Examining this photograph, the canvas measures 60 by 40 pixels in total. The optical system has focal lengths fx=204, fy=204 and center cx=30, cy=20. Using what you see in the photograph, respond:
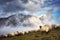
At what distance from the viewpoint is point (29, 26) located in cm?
1047

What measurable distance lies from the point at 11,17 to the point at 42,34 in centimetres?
184

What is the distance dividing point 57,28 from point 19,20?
78.7 inches

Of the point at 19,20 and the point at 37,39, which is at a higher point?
the point at 19,20

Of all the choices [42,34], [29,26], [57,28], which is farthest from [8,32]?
[57,28]

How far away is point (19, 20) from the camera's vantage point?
1056 cm

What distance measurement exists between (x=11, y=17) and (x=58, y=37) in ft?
8.60

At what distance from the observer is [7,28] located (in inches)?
414

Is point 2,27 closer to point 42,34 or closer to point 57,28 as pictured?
point 42,34

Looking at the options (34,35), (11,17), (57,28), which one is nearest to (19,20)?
(11,17)

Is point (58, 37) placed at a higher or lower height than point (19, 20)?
lower

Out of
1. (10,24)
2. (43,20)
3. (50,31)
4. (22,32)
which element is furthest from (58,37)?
(10,24)

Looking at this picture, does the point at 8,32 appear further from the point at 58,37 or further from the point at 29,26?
the point at 58,37

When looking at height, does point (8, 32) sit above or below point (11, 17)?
below

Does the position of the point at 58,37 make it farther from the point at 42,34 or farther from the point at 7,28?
the point at 7,28
